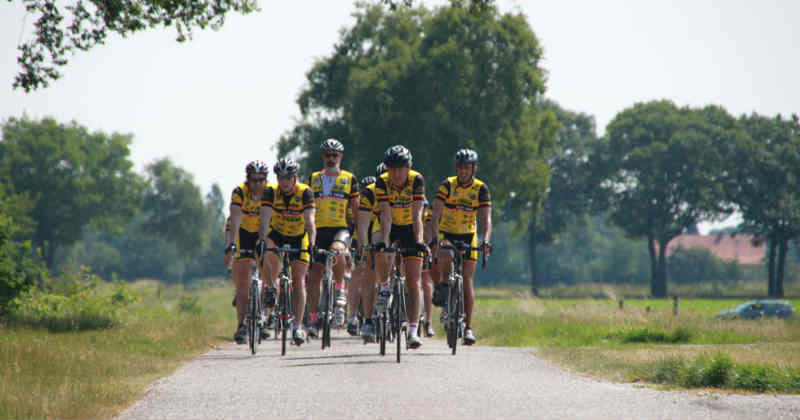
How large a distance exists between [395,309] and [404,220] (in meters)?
1.13

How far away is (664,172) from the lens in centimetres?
7025

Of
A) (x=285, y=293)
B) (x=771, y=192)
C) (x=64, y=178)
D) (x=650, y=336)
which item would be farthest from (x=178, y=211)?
(x=285, y=293)

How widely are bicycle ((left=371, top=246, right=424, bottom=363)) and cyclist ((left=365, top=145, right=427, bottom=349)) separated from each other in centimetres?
7

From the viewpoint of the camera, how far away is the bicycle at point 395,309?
1161 cm

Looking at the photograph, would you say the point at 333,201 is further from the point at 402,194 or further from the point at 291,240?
the point at 402,194

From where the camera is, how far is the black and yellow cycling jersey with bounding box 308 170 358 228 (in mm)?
13750

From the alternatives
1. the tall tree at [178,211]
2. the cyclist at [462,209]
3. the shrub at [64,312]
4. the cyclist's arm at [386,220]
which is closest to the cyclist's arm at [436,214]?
the cyclist at [462,209]

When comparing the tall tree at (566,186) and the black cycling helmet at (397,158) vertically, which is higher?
the tall tree at (566,186)

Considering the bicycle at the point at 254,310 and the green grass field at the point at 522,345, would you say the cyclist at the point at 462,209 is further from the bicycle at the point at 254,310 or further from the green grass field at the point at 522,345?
the bicycle at the point at 254,310

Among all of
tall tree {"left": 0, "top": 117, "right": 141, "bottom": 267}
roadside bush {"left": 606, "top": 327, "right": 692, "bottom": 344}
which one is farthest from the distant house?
roadside bush {"left": 606, "top": 327, "right": 692, "bottom": 344}

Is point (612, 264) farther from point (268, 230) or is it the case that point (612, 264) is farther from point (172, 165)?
point (268, 230)

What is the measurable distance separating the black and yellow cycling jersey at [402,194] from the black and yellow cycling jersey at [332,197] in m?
1.73

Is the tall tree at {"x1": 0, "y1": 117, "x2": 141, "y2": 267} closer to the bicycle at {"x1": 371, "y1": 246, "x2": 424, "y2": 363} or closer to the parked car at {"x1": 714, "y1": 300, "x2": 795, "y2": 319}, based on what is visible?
the parked car at {"x1": 714, "y1": 300, "x2": 795, "y2": 319}

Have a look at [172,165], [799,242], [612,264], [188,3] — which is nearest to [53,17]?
[188,3]
